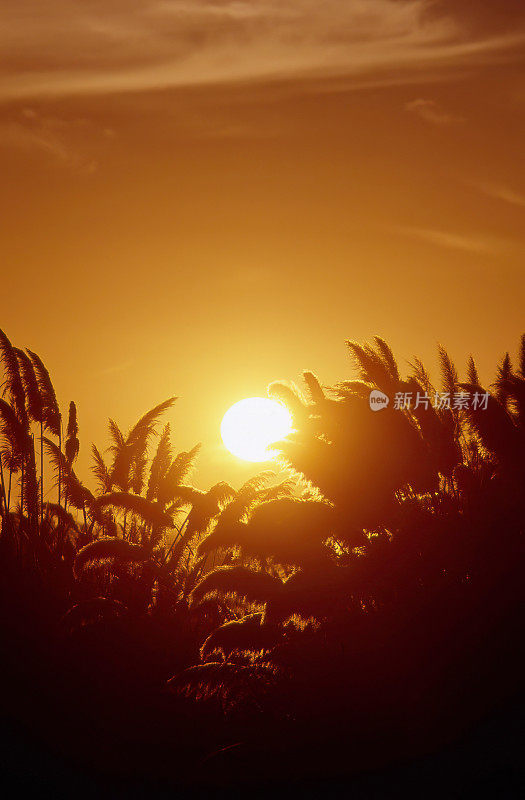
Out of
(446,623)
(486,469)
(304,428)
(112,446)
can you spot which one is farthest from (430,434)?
(112,446)

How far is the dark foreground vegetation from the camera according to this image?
20.4m

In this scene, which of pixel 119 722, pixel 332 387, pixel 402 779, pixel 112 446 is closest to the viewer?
pixel 402 779

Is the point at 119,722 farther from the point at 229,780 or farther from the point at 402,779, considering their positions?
the point at 402,779

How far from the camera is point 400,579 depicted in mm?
22953

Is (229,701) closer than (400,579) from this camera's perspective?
Yes

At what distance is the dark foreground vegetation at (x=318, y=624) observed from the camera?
20.4 m

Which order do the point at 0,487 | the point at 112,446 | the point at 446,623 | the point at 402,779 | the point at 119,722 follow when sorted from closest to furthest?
the point at 402,779
the point at 446,623
the point at 119,722
the point at 0,487
the point at 112,446

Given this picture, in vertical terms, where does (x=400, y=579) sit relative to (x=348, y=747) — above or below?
above

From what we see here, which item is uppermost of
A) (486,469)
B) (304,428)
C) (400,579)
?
(304,428)

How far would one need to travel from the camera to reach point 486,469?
24.8m

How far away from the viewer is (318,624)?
21.5 m

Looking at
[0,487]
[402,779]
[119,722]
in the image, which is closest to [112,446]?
[0,487]

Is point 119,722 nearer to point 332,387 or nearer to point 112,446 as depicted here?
point 332,387

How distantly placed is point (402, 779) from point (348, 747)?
1517 millimetres
